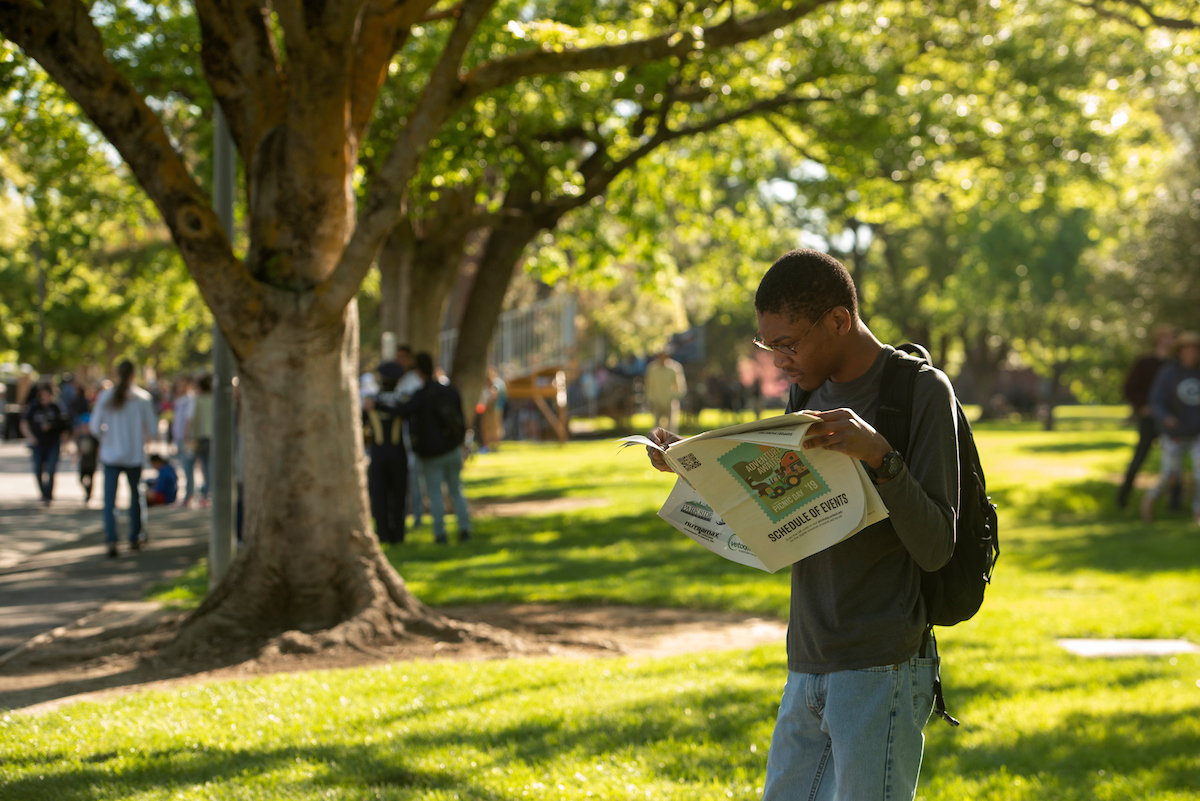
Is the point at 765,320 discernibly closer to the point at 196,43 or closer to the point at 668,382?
the point at 196,43

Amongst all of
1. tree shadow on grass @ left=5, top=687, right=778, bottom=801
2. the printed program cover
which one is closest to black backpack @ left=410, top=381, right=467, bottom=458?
tree shadow on grass @ left=5, top=687, right=778, bottom=801

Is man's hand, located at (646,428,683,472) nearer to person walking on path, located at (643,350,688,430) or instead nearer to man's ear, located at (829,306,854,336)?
man's ear, located at (829,306,854,336)

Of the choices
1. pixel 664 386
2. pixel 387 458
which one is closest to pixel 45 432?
pixel 387 458

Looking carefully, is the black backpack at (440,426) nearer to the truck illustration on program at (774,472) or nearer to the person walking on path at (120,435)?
the person walking on path at (120,435)

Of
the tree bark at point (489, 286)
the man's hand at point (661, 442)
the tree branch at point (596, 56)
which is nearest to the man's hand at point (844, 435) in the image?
the man's hand at point (661, 442)

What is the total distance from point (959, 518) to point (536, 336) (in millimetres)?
30426

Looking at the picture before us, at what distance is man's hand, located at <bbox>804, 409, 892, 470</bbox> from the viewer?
2396mm

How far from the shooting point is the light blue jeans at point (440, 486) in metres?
12.3

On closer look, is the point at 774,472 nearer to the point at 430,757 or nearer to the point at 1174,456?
the point at 430,757

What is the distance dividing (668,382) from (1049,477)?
23.6 feet

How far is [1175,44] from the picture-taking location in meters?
13.7

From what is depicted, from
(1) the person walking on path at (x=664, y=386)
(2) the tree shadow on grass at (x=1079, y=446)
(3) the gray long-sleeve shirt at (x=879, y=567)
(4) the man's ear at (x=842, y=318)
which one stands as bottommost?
(2) the tree shadow on grass at (x=1079, y=446)

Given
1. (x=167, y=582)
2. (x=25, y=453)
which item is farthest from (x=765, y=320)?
(x=25, y=453)

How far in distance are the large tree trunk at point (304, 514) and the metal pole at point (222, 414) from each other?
1.35 metres
